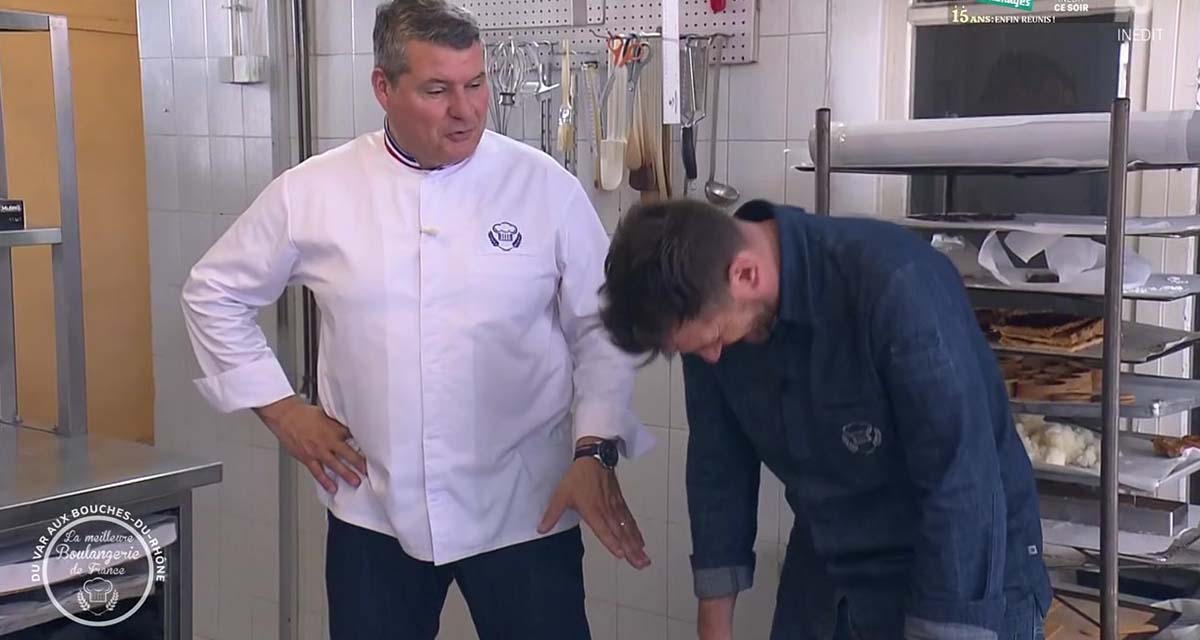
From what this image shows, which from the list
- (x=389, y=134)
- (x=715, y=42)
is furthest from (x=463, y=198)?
(x=715, y=42)

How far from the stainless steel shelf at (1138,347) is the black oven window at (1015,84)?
0.27 m

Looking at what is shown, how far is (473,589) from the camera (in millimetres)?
1664

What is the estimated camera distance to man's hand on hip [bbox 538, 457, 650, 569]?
5.23 feet

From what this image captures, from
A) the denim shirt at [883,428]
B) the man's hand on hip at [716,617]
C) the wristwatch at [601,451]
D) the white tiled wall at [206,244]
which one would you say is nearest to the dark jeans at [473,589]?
the wristwatch at [601,451]

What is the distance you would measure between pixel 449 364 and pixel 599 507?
27 centimetres

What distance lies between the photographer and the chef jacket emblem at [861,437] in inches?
48.1

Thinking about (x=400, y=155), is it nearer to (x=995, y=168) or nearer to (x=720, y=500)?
(x=720, y=500)

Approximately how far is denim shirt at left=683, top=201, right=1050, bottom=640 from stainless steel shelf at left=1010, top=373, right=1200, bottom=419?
0.35m

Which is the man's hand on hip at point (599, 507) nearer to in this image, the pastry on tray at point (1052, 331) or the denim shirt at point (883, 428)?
the denim shirt at point (883, 428)

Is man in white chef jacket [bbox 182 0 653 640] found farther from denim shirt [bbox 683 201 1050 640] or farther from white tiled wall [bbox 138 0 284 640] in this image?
white tiled wall [bbox 138 0 284 640]

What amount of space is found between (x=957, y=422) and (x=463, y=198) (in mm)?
771

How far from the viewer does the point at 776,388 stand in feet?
4.25

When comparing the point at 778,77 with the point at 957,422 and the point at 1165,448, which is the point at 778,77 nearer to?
the point at 1165,448

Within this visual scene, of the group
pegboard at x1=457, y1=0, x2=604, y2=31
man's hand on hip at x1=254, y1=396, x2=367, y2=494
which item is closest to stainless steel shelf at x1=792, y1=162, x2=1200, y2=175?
pegboard at x1=457, y1=0, x2=604, y2=31
